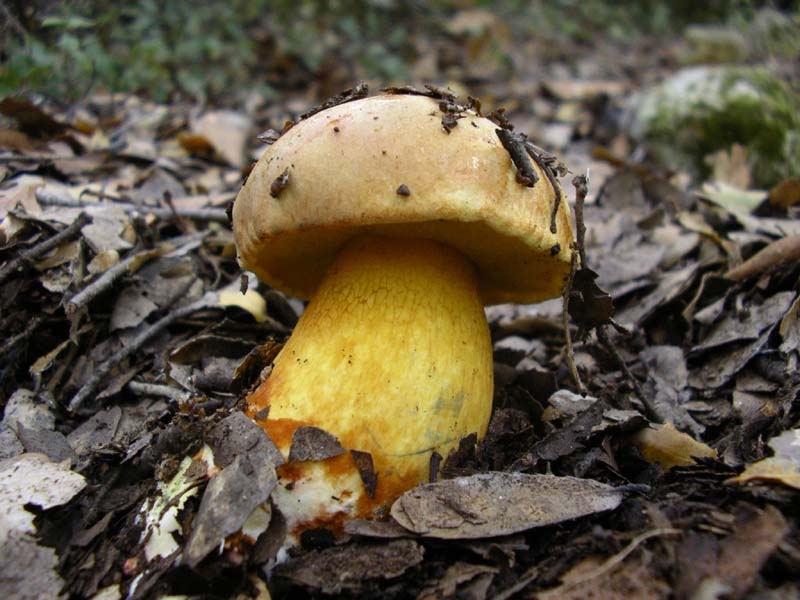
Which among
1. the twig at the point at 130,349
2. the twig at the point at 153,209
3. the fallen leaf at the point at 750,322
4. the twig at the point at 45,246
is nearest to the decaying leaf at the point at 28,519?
the twig at the point at 130,349

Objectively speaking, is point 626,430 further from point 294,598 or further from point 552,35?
point 552,35

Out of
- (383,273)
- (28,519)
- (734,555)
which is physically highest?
(383,273)

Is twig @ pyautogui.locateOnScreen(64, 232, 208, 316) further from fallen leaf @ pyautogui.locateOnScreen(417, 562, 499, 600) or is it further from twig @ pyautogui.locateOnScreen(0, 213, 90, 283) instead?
fallen leaf @ pyautogui.locateOnScreen(417, 562, 499, 600)

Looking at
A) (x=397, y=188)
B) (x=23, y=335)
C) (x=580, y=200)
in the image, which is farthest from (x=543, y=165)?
(x=23, y=335)

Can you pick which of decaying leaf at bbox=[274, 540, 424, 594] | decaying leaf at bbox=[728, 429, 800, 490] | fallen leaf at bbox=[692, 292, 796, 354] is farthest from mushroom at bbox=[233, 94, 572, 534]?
fallen leaf at bbox=[692, 292, 796, 354]

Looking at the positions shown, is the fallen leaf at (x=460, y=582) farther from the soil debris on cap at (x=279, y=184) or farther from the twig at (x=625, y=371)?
the soil debris on cap at (x=279, y=184)

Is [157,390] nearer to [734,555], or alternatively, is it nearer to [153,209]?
[153,209]
